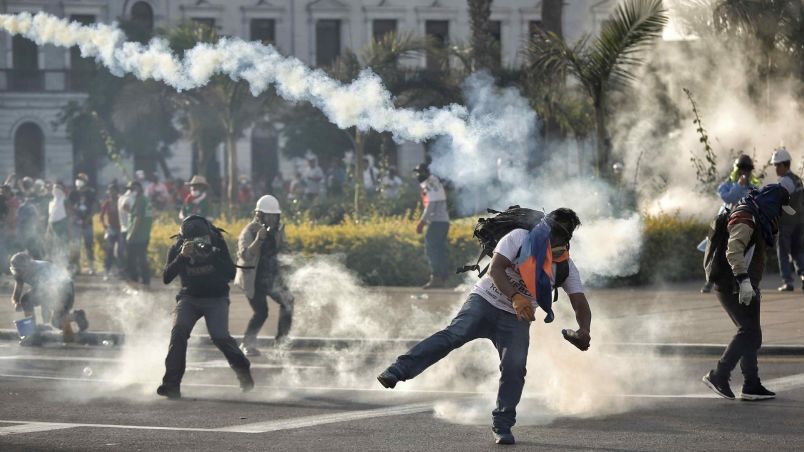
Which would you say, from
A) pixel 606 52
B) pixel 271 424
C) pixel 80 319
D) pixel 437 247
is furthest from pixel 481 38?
pixel 271 424

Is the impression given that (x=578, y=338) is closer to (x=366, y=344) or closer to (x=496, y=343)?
(x=496, y=343)

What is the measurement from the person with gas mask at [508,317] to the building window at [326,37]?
46.5 m

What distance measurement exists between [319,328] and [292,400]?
4.69 metres

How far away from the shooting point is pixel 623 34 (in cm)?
2242

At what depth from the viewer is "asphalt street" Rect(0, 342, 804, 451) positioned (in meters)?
8.98

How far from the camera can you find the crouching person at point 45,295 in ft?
51.9

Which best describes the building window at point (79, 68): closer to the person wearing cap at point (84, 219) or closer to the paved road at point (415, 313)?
the person wearing cap at point (84, 219)

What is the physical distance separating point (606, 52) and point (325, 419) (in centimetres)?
1361

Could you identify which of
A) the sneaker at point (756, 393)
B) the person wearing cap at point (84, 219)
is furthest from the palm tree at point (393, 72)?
the sneaker at point (756, 393)

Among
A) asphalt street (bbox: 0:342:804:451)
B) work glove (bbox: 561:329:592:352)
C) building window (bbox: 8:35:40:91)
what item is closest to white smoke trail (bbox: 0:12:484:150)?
asphalt street (bbox: 0:342:804:451)

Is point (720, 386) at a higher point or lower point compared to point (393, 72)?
lower

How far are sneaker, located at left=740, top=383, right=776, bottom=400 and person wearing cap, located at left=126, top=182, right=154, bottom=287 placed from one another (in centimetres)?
1361

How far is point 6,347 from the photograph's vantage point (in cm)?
1567

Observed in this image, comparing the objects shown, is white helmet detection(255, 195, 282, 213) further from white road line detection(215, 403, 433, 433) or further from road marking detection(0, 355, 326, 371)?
white road line detection(215, 403, 433, 433)
